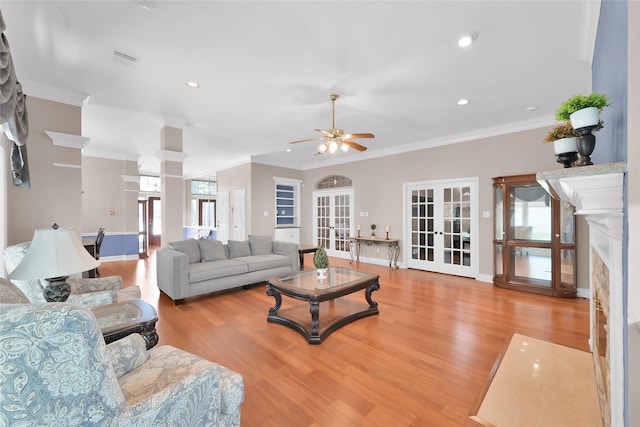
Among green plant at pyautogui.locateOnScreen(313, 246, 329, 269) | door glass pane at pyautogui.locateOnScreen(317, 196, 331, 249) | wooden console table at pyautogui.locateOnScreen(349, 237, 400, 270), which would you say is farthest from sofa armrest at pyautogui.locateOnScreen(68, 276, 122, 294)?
door glass pane at pyautogui.locateOnScreen(317, 196, 331, 249)

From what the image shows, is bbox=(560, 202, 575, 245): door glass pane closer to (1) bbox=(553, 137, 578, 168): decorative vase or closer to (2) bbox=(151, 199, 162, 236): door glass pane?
(1) bbox=(553, 137, 578, 168): decorative vase

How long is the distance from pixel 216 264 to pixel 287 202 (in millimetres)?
4324

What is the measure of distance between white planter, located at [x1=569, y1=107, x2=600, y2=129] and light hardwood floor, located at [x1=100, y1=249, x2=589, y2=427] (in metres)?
1.79

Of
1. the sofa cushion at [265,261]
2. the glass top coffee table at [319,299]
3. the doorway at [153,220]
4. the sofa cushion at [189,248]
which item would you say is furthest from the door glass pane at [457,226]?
the doorway at [153,220]

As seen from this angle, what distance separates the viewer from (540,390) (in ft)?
6.59

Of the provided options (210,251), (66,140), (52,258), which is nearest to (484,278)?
(210,251)

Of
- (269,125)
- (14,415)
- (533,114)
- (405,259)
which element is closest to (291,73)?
(269,125)

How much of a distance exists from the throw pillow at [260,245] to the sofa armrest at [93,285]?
2409 mm

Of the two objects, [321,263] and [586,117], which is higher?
[586,117]

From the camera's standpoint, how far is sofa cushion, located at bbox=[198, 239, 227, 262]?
4.41 m

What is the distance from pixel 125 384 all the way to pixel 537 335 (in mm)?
3573

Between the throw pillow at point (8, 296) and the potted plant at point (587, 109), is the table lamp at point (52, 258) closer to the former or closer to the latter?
the throw pillow at point (8, 296)

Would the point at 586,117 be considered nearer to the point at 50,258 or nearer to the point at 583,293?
the point at 50,258

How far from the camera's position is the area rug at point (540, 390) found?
1.74m
